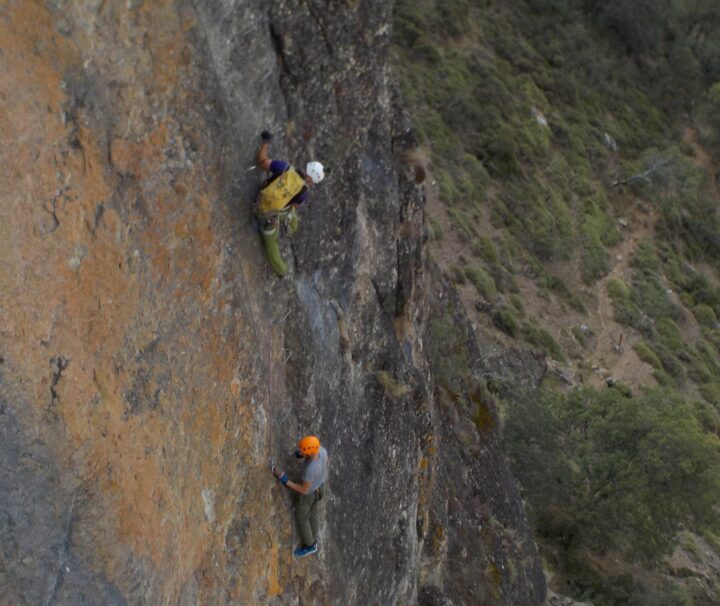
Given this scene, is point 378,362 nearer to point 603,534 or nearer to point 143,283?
point 143,283

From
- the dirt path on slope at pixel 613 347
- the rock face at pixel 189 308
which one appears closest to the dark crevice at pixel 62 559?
the rock face at pixel 189 308

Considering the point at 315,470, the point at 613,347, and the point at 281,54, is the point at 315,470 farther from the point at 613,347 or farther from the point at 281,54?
the point at 613,347

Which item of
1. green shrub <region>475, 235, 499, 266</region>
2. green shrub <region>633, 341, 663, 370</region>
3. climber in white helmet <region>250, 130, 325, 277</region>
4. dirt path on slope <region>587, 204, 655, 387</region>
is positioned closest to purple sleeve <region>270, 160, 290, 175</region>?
climber in white helmet <region>250, 130, 325, 277</region>

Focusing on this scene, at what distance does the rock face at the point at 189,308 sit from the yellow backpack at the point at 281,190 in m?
0.33

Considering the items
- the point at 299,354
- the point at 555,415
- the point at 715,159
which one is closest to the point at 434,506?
the point at 299,354

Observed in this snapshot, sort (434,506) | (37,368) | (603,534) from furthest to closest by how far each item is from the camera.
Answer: (603,534)
(434,506)
(37,368)

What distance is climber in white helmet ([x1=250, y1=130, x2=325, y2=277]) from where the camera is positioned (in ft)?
28.1

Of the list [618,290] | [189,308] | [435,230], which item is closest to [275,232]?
[189,308]

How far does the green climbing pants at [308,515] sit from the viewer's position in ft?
30.8

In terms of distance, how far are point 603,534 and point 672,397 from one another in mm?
5964

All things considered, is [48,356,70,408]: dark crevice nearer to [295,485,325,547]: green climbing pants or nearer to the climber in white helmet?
the climber in white helmet

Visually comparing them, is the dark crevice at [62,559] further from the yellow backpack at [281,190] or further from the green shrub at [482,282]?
the green shrub at [482,282]

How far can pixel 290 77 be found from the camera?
31.8 ft

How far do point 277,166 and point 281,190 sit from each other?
308 mm
